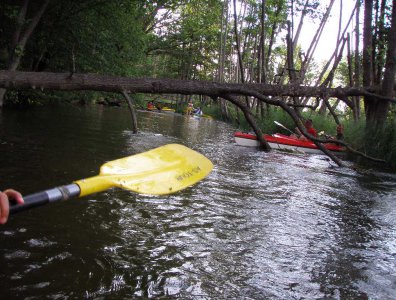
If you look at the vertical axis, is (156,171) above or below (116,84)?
below

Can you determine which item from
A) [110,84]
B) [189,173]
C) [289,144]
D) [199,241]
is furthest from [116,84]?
[289,144]

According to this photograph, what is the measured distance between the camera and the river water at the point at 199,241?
2.72 metres

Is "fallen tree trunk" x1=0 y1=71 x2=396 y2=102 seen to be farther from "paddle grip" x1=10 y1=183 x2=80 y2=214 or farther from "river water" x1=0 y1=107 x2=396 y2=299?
"paddle grip" x1=10 y1=183 x2=80 y2=214

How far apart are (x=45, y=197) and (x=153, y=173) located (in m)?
1.25

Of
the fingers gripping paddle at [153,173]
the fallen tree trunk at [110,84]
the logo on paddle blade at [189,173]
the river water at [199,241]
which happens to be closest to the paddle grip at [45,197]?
the fingers gripping paddle at [153,173]

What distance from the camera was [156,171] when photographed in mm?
3258

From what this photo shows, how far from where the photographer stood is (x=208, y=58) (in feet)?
119

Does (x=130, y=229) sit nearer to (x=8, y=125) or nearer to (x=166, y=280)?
(x=166, y=280)

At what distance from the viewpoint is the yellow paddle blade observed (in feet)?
9.62

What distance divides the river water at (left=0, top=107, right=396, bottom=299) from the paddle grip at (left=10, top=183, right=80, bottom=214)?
2.20 feet

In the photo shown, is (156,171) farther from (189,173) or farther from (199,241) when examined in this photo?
(199,241)

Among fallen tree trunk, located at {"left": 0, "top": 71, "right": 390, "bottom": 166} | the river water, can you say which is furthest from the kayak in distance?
fallen tree trunk, located at {"left": 0, "top": 71, "right": 390, "bottom": 166}

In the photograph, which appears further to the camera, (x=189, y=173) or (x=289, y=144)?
(x=289, y=144)

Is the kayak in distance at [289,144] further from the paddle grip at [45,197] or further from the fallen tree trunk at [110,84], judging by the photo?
the paddle grip at [45,197]
